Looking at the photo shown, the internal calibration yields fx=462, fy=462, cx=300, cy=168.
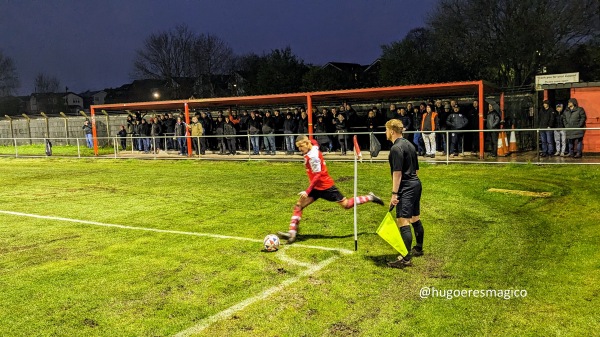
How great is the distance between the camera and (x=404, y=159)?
6285mm

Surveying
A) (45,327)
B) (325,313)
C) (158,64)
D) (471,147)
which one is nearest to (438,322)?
(325,313)

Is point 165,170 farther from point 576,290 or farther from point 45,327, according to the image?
point 576,290

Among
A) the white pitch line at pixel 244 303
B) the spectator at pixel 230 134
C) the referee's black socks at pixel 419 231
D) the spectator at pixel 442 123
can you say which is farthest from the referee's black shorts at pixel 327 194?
the spectator at pixel 230 134

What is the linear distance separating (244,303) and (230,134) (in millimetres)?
18507

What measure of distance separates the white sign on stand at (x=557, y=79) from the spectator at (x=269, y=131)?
1148cm

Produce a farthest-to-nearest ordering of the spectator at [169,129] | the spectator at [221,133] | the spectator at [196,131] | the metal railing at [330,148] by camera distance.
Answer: the spectator at [169,129] < the spectator at [196,131] < the spectator at [221,133] < the metal railing at [330,148]

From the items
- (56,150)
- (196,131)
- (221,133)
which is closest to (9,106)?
(56,150)

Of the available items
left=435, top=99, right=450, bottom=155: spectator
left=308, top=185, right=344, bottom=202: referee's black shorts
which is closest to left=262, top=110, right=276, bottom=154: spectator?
left=435, top=99, right=450, bottom=155: spectator

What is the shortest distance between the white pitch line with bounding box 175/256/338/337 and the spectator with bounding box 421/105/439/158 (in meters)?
11.3

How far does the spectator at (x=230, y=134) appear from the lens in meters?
22.7

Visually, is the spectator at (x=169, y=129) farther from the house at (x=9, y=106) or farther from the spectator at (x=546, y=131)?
the house at (x=9, y=106)

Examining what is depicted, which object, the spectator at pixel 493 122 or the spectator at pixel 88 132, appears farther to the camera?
the spectator at pixel 88 132

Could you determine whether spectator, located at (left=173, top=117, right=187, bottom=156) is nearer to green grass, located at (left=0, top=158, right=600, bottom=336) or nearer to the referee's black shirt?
green grass, located at (left=0, top=158, right=600, bottom=336)

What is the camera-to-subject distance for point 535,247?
7.20 metres
